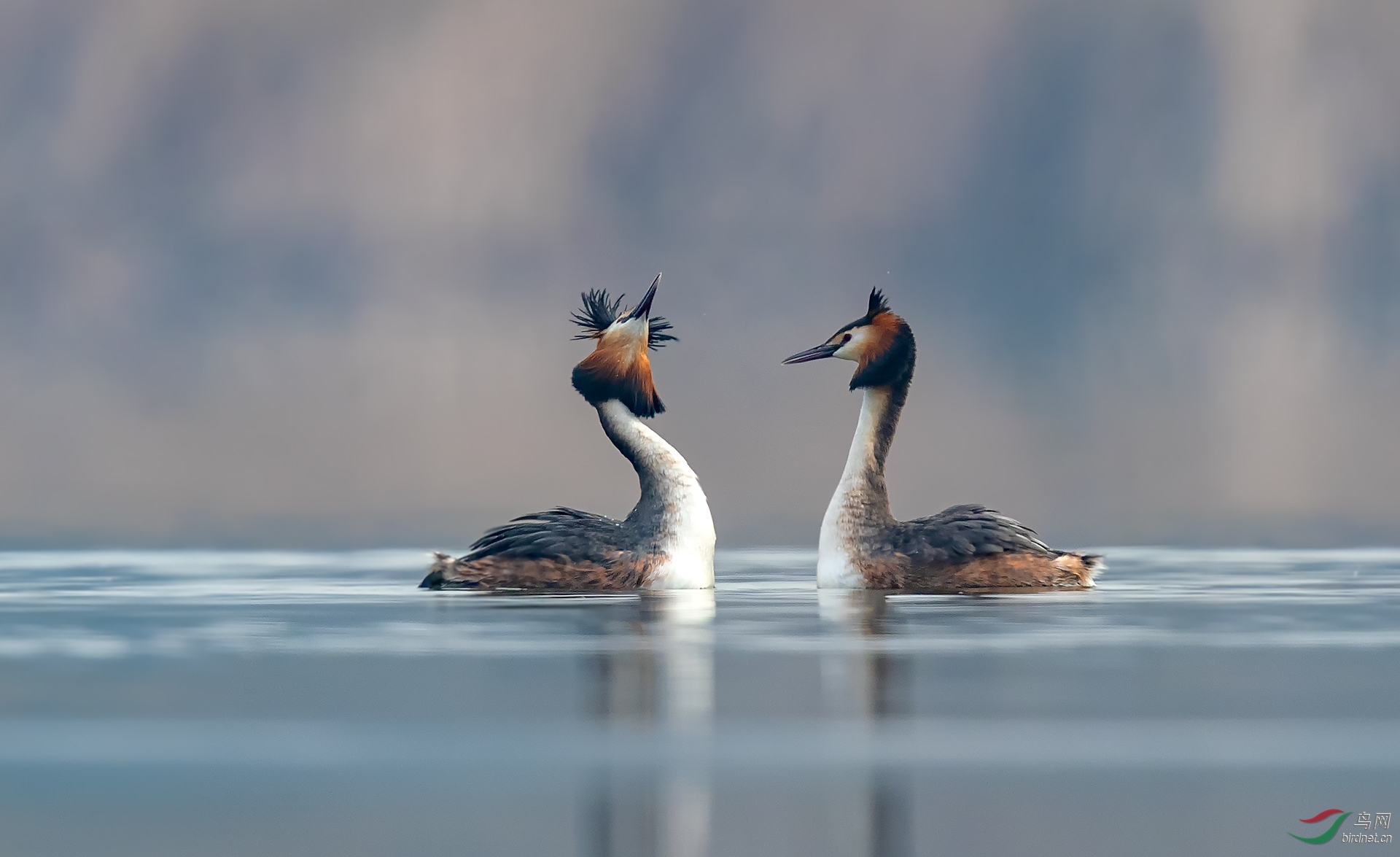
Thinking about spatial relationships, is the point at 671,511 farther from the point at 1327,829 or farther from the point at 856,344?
the point at 1327,829

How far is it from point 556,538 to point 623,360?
65.1 inches

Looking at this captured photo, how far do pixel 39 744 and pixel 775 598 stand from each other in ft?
24.4

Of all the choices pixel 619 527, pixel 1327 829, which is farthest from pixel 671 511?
pixel 1327 829

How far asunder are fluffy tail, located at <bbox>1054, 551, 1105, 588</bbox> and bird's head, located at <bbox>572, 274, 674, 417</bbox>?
11.2ft

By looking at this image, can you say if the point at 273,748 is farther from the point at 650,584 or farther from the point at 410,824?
the point at 650,584

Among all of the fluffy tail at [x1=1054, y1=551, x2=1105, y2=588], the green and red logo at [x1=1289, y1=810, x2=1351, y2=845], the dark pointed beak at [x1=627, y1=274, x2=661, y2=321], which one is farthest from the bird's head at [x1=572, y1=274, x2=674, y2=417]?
the green and red logo at [x1=1289, y1=810, x2=1351, y2=845]

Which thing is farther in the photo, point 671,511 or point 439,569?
point 439,569

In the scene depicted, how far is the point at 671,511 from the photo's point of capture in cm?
1339

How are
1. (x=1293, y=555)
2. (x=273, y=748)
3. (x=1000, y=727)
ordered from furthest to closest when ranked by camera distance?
(x=1293, y=555), (x=1000, y=727), (x=273, y=748)

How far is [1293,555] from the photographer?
21.7m

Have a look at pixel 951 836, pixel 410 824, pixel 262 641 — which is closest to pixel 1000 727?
pixel 951 836

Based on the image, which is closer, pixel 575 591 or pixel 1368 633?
pixel 1368 633

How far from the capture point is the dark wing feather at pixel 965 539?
13.4m

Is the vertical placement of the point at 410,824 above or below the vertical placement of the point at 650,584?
below
